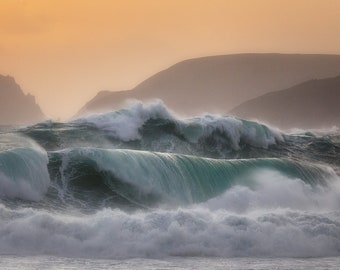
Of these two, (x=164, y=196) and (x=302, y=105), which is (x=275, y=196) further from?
(x=302, y=105)

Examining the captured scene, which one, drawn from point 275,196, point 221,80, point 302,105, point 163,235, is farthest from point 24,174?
point 221,80

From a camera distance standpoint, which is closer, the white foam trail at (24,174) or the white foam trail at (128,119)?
the white foam trail at (24,174)

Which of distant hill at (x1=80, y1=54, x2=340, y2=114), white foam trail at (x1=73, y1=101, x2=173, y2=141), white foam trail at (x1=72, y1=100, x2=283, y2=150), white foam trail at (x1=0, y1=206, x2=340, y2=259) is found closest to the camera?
white foam trail at (x1=0, y1=206, x2=340, y2=259)

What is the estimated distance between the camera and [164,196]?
19.9m

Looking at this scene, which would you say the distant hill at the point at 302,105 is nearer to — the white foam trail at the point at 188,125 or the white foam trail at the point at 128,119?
the white foam trail at the point at 188,125

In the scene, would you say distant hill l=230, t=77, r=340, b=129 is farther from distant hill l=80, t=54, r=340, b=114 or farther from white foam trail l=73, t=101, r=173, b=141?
white foam trail l=73, t=101, r=173, b=141

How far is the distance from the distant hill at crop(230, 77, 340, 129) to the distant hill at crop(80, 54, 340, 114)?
9.64 ft

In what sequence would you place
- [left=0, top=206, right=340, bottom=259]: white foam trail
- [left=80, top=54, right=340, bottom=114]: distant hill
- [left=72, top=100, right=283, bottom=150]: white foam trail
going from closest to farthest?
[left=0, top=206, right=340, bottom=259]: white foam trail
[left=72, top=100, right=283, bottom=150]: white foam trail
[left=80, top=54, right=340, bottom=114]: distant hill

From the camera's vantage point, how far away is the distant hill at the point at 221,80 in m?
124

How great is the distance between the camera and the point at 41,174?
18828mm

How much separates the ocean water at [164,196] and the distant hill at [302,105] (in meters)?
81.0

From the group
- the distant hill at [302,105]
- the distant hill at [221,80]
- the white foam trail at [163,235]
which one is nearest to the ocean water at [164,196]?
the white foam trail at [163,235]

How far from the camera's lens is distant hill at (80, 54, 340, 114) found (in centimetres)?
12394

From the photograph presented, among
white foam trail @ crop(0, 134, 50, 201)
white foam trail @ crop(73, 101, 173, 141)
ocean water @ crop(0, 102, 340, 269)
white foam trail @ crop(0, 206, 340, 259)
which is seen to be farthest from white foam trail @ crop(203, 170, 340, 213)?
white foam trail @ crop(73, 101, 173, 141)
